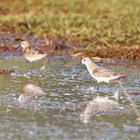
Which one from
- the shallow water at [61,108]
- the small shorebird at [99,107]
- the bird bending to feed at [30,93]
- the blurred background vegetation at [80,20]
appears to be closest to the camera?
the shallow water at [61,108]

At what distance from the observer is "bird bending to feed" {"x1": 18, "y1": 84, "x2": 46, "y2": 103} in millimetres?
9531

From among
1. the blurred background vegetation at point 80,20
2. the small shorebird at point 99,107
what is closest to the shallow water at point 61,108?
the small shorebird at point 99,107

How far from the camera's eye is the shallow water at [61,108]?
7699 mm

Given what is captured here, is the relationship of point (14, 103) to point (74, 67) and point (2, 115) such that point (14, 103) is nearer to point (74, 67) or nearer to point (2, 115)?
point (2, 115)

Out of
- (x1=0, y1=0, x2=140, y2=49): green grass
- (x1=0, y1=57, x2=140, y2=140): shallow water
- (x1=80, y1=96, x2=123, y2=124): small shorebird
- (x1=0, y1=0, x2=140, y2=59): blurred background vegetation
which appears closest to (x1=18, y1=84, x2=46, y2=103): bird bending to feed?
(x1=0, y1=57, x2=140, y2=140): shallow water

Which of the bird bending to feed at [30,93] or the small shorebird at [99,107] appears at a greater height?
the small shorebird at [99,107]

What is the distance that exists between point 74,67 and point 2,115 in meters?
4.00

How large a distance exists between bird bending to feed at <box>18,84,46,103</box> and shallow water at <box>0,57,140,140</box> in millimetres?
88

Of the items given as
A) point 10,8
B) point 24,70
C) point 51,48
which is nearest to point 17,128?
point 24,70

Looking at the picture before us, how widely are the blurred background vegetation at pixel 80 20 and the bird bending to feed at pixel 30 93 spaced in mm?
3616

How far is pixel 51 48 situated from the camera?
1409 cm

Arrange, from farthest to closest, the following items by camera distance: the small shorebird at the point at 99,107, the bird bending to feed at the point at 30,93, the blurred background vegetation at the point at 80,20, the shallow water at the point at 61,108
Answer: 1. the blurred background vegetation at the point at 80,20
2. the bird bending to feed at the point at 30,93
3. the small shorebird at the point at 99,107
4. the shallow water at the point at 61,108

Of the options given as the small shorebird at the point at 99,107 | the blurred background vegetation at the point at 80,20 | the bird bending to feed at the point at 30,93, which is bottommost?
the blurred background vegetation at the point at 80,20

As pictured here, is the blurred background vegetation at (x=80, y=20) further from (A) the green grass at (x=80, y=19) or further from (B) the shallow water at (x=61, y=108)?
(B) the shallow water at (x=61, y=108)
